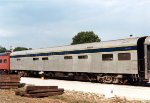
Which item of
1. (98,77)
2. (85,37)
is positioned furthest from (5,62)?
(85,37)

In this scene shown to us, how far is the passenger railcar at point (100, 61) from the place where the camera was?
26047mm

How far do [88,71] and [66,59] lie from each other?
416cm

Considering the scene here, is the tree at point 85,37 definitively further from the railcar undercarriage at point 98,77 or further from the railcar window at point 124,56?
the railcar window at point 124,56

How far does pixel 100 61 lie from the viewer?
29.8 metres

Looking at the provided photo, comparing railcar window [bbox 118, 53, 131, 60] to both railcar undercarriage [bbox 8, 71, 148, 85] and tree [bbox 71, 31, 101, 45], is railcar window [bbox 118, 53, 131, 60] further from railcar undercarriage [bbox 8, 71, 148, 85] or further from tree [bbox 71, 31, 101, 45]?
A: tree [bbox 71, 31, 101, 45]

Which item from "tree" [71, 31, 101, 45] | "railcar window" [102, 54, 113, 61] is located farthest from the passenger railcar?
"tree" [71, 31, 101, 45]

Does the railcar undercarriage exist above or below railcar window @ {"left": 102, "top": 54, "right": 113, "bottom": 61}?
below

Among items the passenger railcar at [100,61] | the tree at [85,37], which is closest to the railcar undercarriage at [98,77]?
the passenger railcar at [100,61]

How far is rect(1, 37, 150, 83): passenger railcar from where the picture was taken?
26047 millimetres

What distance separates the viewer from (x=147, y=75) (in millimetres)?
25562

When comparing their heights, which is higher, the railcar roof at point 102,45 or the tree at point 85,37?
the tree at point 85,37

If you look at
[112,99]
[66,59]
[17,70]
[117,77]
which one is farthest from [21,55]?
[112,99]

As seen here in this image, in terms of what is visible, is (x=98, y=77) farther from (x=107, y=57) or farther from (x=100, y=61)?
(x=107, y=57)

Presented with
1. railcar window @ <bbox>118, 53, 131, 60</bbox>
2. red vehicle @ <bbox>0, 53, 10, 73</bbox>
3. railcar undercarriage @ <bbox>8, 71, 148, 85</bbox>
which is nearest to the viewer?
railcar window @ <bbox>118, 53, 131, 60</bbox>
